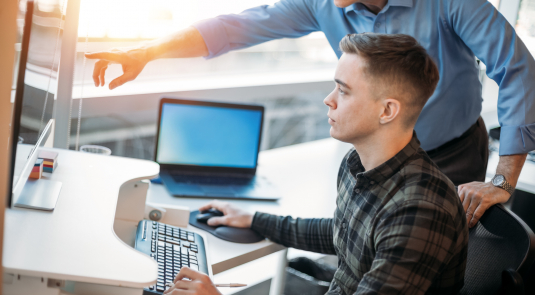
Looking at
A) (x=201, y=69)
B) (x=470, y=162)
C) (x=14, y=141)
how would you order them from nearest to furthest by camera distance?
(x=14, y=141) → (x=470, y=162) → (x=201, y=69)

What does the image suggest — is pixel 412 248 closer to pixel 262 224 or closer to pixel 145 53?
pixel 262 224

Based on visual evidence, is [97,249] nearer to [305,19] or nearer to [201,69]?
Result: [305,19]

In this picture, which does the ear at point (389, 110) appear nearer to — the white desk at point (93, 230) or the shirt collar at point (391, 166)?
the shirt collar at point (391, 166)

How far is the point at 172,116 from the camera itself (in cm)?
179

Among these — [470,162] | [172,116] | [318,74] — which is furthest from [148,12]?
[470,162]

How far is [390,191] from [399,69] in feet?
0.90

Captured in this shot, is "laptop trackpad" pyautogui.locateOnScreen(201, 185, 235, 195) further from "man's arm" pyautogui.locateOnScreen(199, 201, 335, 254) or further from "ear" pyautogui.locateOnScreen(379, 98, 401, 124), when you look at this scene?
"ear" pyautogui.locateOnScreen(379, 98, 401, 124)

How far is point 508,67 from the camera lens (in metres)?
1.43

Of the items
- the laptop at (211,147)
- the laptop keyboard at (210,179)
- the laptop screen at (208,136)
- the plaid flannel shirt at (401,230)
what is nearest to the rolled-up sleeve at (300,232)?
the plaid flannel shirt at (401,230)

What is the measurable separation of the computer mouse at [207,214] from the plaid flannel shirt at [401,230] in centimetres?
39

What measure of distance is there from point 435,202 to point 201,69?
154cm

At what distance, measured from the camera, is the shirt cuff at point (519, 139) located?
142 centimetres

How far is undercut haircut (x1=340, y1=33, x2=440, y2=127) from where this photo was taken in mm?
1116

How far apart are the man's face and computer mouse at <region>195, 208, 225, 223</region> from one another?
1.64 feet
